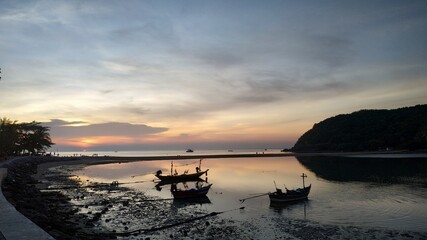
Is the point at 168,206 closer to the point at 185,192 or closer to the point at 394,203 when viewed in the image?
the point at 185,192

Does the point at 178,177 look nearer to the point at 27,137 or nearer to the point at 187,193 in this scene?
the point at 187,193

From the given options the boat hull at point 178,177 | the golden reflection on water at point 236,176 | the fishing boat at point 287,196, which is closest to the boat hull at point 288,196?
the fishing boat at point 287,196

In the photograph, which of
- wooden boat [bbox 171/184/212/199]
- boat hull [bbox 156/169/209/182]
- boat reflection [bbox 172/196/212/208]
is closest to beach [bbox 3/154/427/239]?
boat reflection [bbox 172/196/212/208]

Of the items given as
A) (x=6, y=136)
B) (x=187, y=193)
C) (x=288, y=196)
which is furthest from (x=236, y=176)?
(x=6, y=136)

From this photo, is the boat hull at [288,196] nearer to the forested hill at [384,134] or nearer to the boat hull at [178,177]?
the boat hull at [178,177]

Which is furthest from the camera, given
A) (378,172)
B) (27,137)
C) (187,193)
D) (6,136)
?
(27,137)

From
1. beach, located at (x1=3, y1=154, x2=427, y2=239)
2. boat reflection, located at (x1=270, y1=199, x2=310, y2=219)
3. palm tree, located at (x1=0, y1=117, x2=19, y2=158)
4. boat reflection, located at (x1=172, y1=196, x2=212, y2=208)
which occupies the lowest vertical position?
boat reflection, located at (x1=270, y1=199, x2=310, y2=219)

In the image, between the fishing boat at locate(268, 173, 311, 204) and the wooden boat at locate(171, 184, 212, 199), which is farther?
the wooden boat at locate(171, 184, 212, 199)

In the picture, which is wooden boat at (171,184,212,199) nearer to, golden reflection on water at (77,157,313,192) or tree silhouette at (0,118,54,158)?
golden reflection on water at (77,157,313,192)

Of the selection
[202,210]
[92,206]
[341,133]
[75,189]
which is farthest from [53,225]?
[341,133]

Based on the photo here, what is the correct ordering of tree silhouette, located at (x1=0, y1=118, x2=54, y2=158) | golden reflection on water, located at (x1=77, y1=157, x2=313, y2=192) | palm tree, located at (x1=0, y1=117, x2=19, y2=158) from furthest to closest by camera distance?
tree silhouette, located at (x1=0, y1=118, x2=54, y2=158) → palm tree, located at (x1=0, y1=117, x2=19, y2=158) → golden reflection on water, located at (x1=77, y1=157, x2=313, y2=192)

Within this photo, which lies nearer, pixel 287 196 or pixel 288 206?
pixel 288 206

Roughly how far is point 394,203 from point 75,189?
3904 cm

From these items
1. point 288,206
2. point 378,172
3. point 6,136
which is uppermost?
point 6,136
